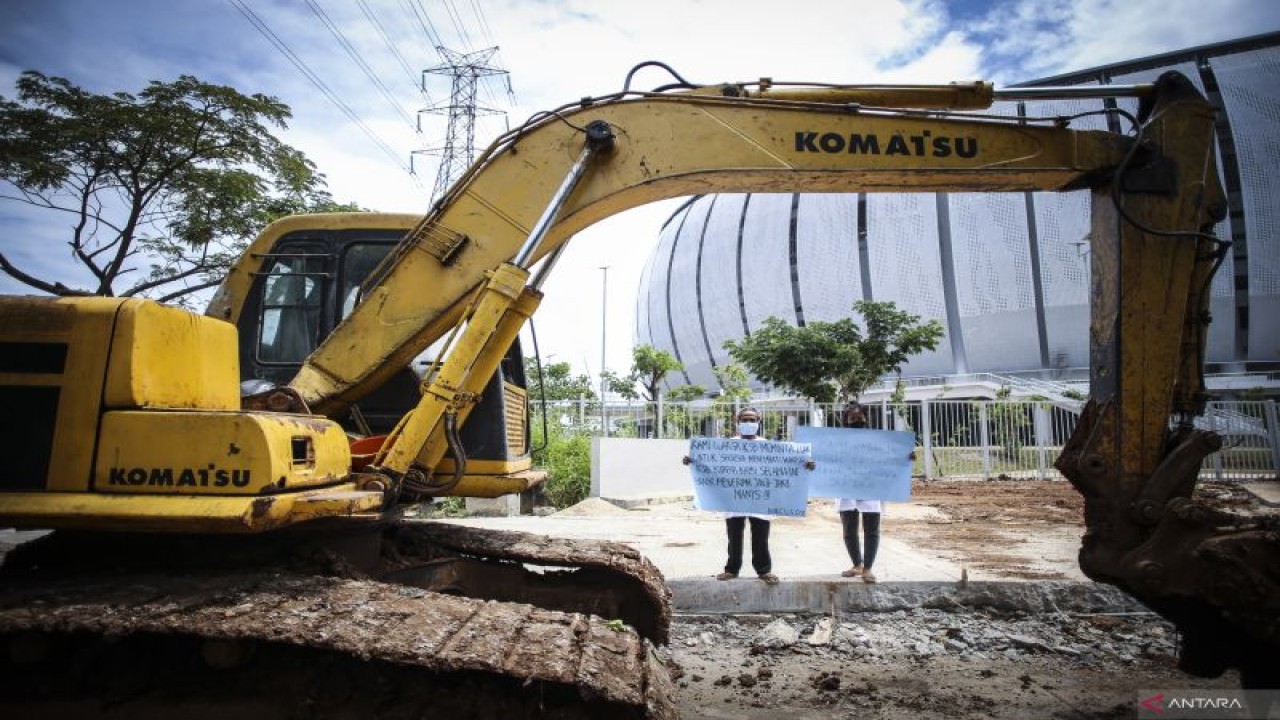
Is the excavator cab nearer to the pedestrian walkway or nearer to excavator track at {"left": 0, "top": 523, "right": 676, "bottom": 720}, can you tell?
excavator track at {"left": 0, "top": 523, "right": 676, "bottom": 720}

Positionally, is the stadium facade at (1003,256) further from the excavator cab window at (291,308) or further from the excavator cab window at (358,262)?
the excavator cab window at (291,308)

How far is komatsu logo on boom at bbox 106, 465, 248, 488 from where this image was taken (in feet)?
8.76

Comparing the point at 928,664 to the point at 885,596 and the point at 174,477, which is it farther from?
the point at 174,477

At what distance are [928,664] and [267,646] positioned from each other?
379cm

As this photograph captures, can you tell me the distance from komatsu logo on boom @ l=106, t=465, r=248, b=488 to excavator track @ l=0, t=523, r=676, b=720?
0.38 m

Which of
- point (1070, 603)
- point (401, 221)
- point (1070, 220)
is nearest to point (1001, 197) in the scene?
point (1070, 220)

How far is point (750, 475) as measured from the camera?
20.2 feet

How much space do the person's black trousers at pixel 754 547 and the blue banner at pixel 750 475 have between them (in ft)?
0.51

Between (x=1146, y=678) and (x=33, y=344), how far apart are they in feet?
19.3

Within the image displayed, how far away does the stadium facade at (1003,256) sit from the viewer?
3559cm

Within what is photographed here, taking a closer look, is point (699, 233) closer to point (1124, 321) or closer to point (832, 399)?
point (832, 399)

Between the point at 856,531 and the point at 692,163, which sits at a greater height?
the point at 692,163

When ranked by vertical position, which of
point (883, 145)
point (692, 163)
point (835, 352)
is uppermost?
point (835, 352)

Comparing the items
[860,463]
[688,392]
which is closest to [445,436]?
[860,463]
